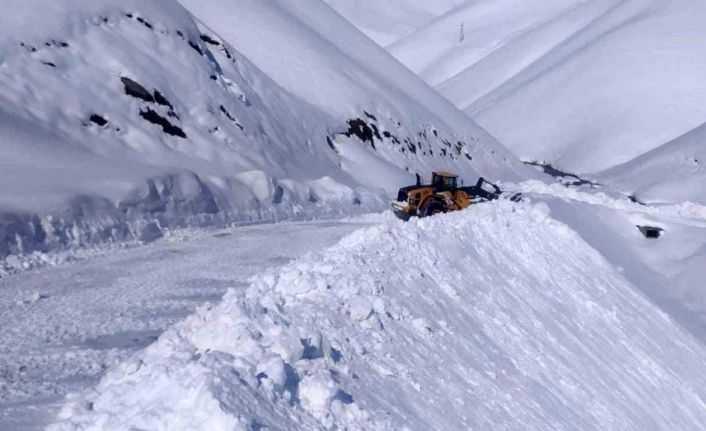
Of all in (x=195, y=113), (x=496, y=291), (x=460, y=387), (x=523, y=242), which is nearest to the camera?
(x=460, y=387)

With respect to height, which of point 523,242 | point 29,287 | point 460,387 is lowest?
point 29,287

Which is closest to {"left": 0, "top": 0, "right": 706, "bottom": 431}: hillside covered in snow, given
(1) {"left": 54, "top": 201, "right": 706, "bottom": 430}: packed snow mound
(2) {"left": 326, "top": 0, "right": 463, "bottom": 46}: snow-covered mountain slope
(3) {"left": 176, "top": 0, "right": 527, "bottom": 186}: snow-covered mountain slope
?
(1) {"left": 54, "top": 201, "right": 706, "bottom": 430}: packed snow mound

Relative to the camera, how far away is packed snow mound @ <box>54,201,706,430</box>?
666 cm

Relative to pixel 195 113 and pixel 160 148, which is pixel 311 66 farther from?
pixel 160 148

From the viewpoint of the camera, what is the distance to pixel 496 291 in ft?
43.7

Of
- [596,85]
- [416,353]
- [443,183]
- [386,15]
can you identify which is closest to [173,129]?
[443,183]

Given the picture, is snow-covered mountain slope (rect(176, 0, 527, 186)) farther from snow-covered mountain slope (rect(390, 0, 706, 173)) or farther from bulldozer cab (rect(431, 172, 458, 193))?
snow-covered mountain slope (rect(390, 0, 706, 173))

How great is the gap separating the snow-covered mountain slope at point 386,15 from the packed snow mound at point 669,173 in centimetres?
9440

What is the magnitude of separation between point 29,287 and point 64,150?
8491 millimetres

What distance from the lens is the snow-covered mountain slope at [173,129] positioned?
59.0 feet

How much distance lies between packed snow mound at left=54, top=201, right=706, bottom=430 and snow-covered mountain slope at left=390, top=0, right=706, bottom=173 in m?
50.2

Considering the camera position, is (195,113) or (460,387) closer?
(460,387)

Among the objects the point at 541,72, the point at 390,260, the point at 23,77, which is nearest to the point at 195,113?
the point at 23,77

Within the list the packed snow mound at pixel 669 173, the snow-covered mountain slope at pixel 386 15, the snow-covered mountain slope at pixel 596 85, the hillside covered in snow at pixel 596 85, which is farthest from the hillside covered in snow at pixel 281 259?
the snow-covered mountain slope at pixel 386 15
